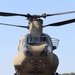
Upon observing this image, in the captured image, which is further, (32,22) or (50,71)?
(32,22)

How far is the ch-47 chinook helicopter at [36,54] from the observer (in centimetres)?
1856

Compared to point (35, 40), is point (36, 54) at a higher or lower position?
lower

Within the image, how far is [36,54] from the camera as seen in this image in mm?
18391

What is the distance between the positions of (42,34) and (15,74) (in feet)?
9.37

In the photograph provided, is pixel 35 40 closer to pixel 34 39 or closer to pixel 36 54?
pixel 34 39

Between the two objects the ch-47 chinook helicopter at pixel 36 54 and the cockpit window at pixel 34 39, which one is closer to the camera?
the ch-47 chinook helicopter at pixel 36 54

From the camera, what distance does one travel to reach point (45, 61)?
1870 centimetres

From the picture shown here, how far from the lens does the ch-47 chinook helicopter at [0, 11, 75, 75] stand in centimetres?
1856

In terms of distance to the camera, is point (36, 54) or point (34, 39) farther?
point (34, 39)

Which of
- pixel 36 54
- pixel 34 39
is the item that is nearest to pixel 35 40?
pixel 34 39

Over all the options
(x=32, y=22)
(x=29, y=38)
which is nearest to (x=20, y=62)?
(x=29, y=38)

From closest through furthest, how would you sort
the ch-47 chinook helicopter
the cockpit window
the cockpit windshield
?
the ch-47 chinook helicopter → the cockpit windshield → the cockpit window

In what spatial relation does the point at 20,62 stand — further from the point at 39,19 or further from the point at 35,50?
the point at 39,19

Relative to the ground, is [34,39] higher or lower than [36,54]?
higher
